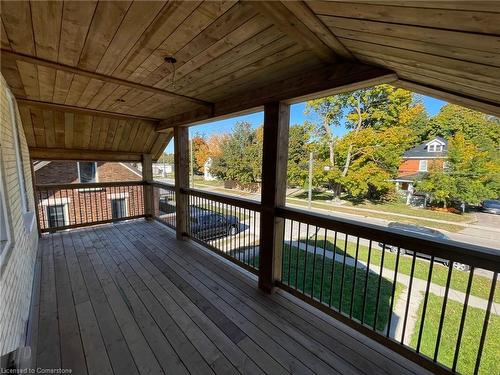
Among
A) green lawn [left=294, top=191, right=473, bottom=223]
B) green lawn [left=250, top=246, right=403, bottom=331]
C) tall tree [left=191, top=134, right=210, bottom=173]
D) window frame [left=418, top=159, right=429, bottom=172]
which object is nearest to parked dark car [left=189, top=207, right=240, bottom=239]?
green lawn [left=250, top=246, right=403, bottom=331]

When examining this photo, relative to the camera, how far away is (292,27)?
1209 mm

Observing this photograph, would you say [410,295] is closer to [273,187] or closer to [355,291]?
[273,187]

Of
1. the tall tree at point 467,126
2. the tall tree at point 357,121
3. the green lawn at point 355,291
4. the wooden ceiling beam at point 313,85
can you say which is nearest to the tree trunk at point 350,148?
the tall tree at point 357,121

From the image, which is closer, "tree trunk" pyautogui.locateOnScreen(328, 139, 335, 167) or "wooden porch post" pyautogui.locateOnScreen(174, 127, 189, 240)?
"wooden porch post" pyautogui.locateOnScreen(174, 127, 189, 240)

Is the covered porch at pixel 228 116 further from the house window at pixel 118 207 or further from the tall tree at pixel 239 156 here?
the tall tree at pixel 239 156

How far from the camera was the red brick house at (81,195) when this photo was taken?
6.38 m

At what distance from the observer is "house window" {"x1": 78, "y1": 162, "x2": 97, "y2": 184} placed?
743 cm

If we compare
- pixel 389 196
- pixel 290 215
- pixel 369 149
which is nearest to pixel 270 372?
pixel 290 215

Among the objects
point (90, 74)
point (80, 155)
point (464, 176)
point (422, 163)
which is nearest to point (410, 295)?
point (90, 74)

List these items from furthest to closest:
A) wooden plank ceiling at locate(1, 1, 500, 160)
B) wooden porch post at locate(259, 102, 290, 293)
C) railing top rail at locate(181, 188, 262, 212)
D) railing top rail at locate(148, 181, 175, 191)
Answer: railing top rail at locate(148, 181, 175, 191)
railing top rail at locate(181, 188, 262, 212)
wooden porch post at locate(259, 102, 290, 293)
wooden plank ceiling at locate(1, 1, 500, 160)

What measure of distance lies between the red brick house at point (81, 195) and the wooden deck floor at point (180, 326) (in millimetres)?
3695

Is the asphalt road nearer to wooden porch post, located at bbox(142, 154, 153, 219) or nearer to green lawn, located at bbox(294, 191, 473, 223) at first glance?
green lawn, located at bbox(294, 191, 473, 223)

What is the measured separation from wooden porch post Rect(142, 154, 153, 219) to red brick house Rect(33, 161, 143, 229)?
877mm

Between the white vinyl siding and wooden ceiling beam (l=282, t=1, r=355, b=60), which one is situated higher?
wooden ceiling beam (l=282, t=1, r=355, b=60)
